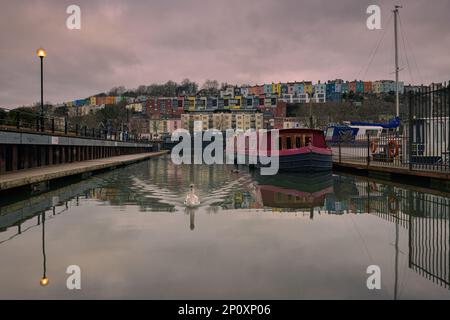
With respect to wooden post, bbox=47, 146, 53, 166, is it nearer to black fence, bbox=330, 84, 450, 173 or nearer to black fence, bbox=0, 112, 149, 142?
black fence, bbox=0, 112, 149, 142

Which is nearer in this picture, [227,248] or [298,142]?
[227,248]

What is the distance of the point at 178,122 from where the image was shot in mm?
163875

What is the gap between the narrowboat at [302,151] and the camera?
25.3 meters

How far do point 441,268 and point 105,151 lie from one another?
135 feet

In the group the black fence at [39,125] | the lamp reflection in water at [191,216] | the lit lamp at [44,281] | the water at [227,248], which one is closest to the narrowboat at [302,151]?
the water at [227,248]

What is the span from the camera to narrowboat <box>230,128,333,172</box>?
25.3 metres

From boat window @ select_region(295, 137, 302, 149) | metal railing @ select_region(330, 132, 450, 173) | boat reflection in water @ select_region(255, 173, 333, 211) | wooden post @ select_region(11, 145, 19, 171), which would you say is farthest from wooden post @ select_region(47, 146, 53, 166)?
metal railing @ select_region(330, 132, 450, 173)

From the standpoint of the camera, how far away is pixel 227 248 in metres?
6.73

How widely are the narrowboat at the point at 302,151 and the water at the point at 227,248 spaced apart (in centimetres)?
1231

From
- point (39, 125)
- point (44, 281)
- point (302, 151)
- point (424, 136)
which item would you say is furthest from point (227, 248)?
point (302, 151)

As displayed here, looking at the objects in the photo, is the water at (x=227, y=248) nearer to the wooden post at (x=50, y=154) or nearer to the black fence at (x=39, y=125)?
the black fence at (x=39, y=125)

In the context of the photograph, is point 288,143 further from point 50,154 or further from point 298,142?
point 50,154

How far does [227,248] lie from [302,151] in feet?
63.2

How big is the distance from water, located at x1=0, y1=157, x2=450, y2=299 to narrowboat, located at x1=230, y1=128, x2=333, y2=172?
40.4ft
